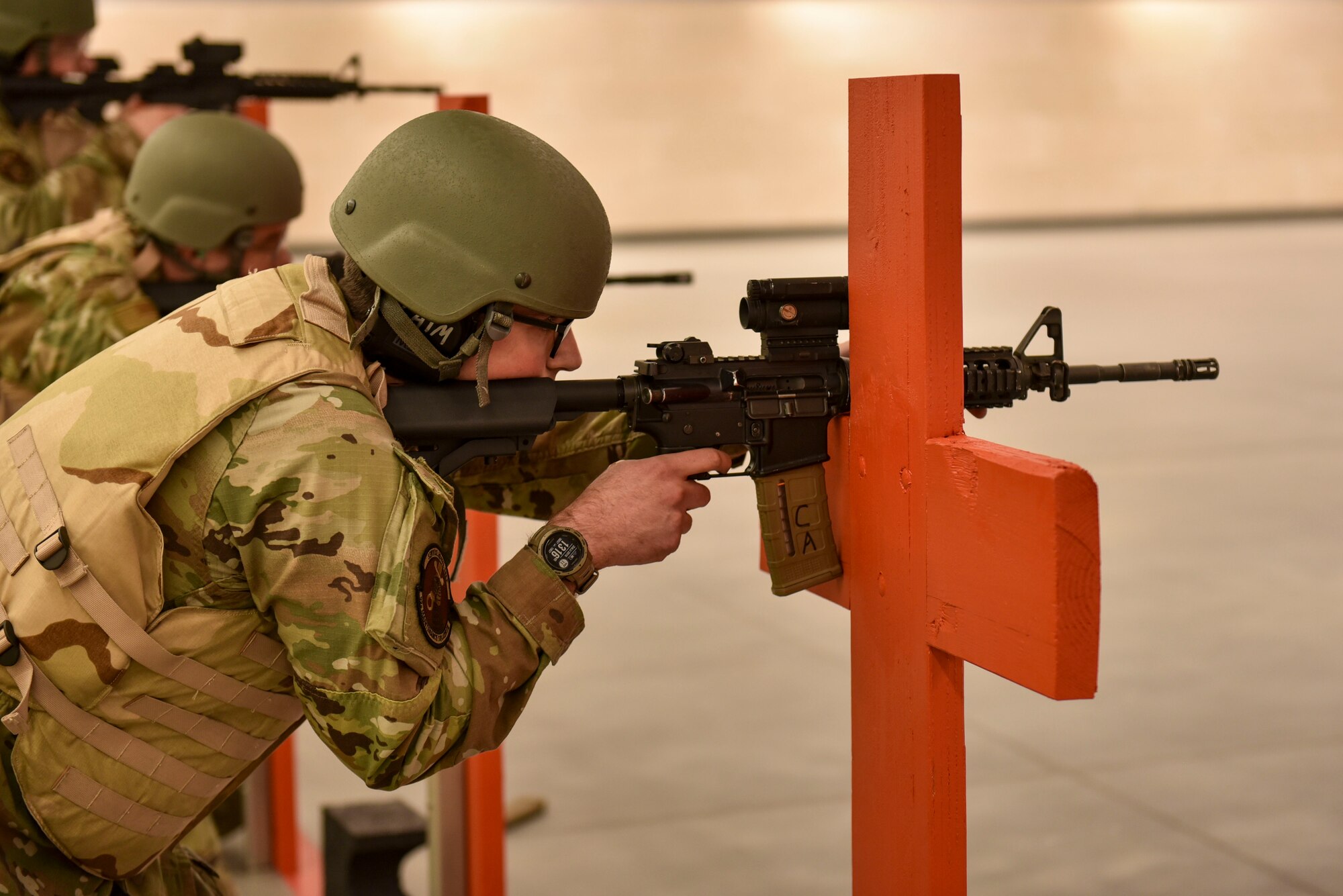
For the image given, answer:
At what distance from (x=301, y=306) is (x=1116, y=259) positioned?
45.0ft

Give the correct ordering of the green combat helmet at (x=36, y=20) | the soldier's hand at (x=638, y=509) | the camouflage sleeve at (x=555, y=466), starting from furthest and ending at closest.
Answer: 1. the green combat helmet at (x=36, y=20)
2. the camouflage sleeve at (x=555, y=466)
3. the soldier's hand at (x=638, y=509)

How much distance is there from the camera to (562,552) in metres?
1.75

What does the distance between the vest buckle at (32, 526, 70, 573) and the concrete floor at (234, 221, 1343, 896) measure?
6.02 feet

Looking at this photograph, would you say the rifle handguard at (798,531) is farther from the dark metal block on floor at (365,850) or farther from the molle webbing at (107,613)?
the dark metal block on floor at (365,850)

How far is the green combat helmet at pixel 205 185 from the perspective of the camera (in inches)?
136

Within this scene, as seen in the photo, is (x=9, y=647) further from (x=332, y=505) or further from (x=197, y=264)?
(x=197, y=264)

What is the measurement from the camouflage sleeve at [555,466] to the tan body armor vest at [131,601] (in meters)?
0.49

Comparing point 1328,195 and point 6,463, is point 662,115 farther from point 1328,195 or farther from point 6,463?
point 6,463

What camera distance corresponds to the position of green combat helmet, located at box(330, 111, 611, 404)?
1729 mm

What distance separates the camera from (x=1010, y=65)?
17.0 m

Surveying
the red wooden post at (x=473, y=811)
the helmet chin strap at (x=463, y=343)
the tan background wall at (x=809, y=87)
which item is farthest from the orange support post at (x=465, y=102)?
the tan background wall at (x=809, y=87)

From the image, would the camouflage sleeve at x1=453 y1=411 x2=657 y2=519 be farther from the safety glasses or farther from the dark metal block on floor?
the dark metal block on floor

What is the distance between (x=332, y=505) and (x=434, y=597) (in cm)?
15

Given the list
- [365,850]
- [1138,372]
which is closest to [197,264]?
[365,850]
